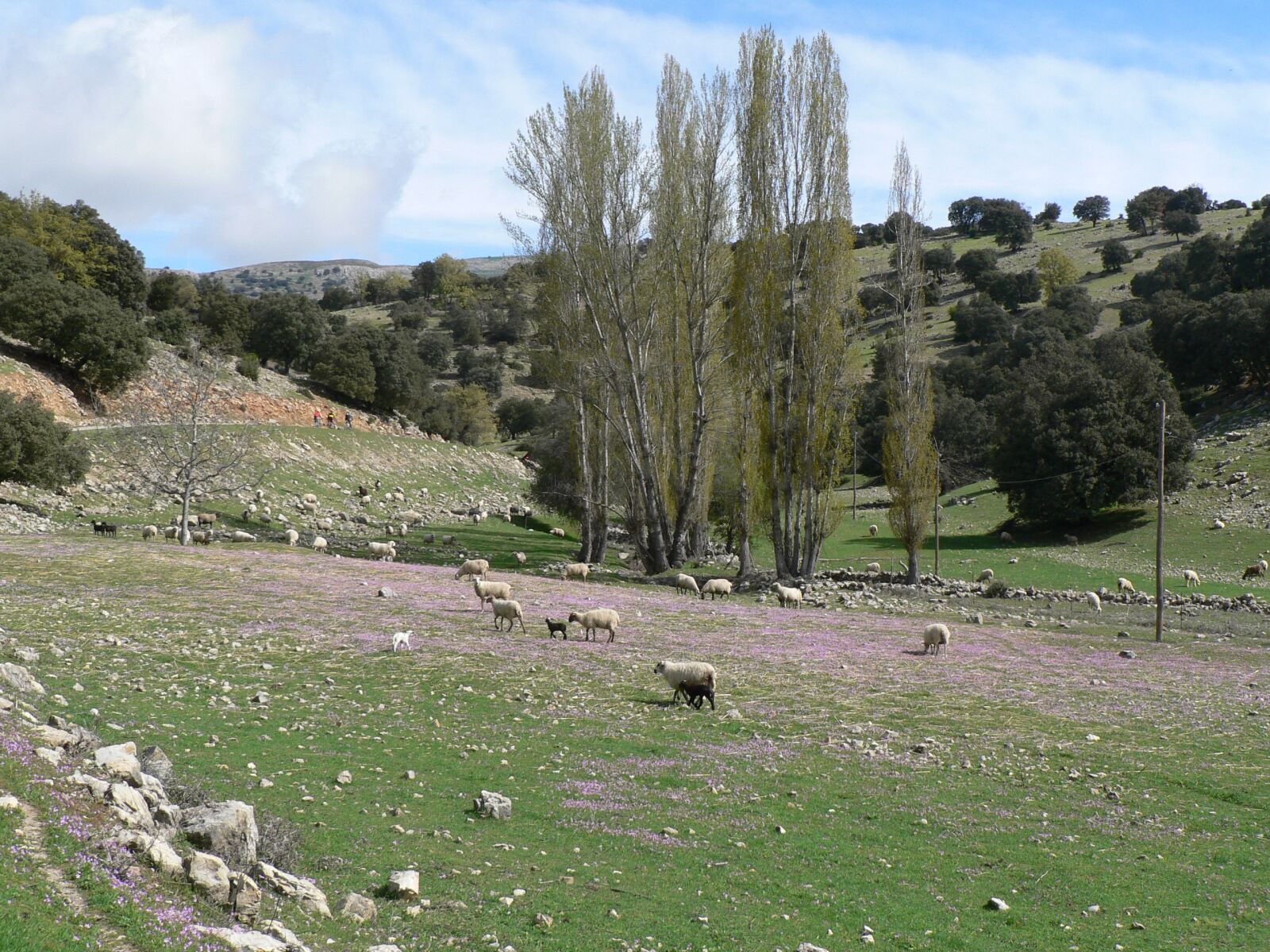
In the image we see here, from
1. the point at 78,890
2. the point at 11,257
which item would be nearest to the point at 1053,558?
the point at 78,890

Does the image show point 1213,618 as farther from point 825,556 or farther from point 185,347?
point 185,347

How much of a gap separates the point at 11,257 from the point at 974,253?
132 m

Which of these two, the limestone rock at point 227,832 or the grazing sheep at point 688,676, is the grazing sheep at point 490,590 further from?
the limestone rock at point 227,832

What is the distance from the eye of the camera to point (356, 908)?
8.74 m

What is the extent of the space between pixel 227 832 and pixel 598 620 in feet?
48.2

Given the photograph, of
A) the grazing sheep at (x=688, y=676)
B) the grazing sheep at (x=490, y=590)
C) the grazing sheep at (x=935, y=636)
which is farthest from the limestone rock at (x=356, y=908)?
the grazing sheep at (x=935, y=636)

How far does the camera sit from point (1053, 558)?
51156 millimetres

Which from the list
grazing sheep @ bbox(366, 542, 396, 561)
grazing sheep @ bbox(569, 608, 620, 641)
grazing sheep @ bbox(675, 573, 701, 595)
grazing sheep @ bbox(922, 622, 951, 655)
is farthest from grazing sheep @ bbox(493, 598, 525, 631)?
grazing sheep @ bbox(366, 542, 396, 561)

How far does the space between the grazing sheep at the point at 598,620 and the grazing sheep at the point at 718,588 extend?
1192cm

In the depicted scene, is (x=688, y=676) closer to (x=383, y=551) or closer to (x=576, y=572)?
(x=576, y=572)

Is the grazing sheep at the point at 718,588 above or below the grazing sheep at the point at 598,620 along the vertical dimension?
below

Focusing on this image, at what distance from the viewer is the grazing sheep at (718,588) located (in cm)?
3575

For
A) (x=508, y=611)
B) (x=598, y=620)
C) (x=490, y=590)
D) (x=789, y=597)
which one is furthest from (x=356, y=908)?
(x=789, y=597)

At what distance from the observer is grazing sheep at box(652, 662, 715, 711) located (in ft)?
59.0
